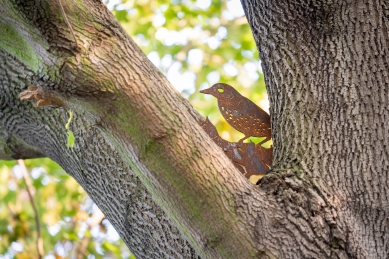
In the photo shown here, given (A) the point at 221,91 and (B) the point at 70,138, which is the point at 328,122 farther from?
(B) the point at 70,138

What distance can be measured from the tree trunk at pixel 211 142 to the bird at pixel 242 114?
7 centimetres

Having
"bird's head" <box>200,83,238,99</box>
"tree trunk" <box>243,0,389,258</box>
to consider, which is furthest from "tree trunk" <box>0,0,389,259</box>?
"bird's head" <box>200,83,238,99</box>

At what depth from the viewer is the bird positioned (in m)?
1.74

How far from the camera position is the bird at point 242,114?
5.72ft

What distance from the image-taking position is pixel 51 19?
1.26m

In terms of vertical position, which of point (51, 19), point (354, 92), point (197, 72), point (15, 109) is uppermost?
point (197, 72)

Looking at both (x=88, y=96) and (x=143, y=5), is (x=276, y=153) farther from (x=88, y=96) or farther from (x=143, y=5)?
(x=143, y=5)

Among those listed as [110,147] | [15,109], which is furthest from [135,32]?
[110,147]

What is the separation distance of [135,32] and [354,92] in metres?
3.19

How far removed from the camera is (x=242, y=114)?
5.82 feet

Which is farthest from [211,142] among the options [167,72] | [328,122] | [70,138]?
[167,72]

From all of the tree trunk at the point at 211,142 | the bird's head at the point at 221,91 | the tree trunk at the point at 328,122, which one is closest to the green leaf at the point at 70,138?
the tree trunk at the point at 211,142

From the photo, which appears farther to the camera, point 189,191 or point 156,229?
point 156,229

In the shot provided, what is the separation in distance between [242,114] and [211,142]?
17.5 inches
